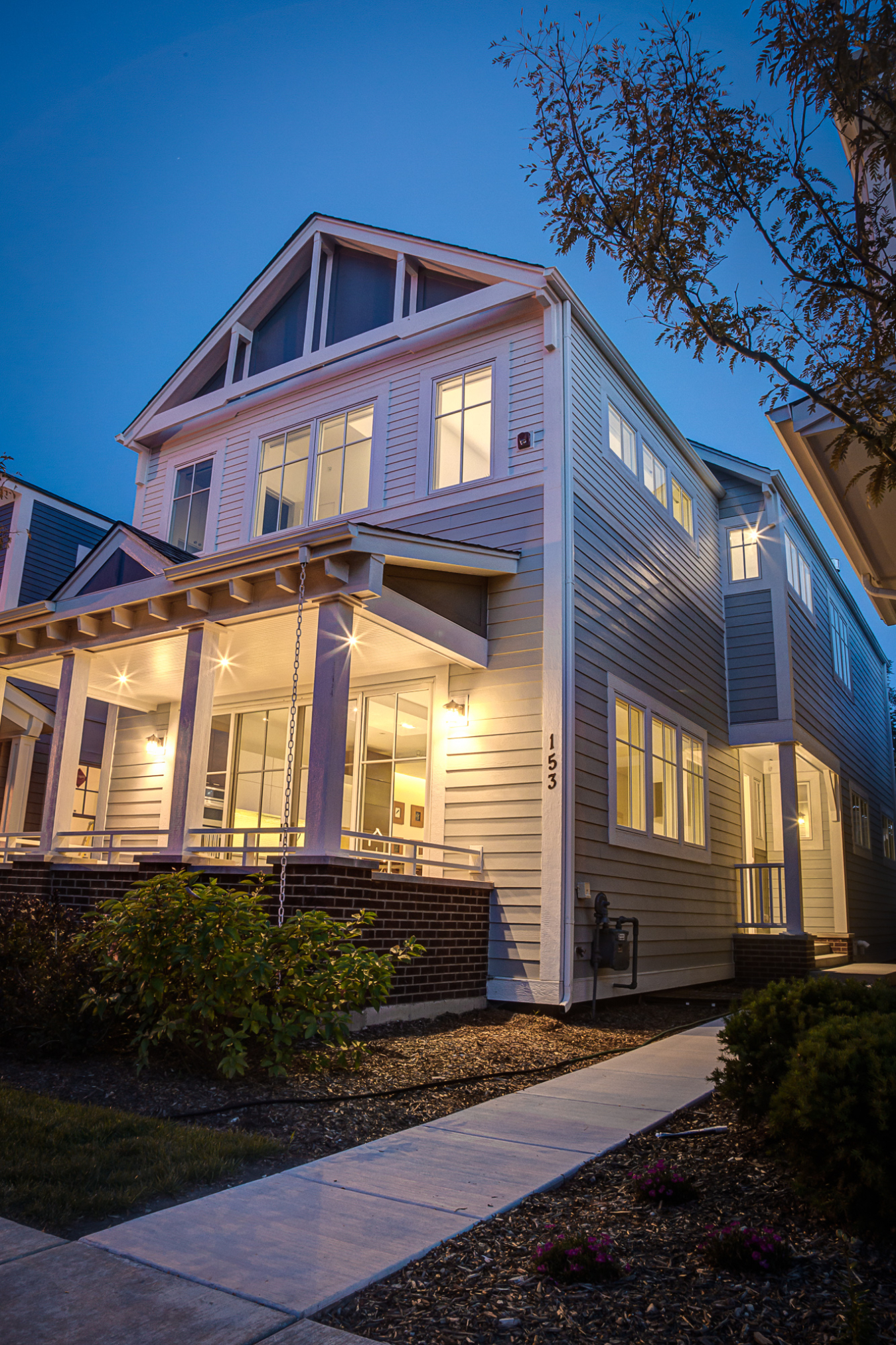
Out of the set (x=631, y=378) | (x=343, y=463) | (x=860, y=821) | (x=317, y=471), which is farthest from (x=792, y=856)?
(x=317, y=471)

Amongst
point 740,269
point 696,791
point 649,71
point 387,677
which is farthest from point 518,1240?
point 696,791

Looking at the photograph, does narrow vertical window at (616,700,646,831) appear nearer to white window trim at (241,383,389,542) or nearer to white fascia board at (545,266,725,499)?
white window trim at (241,383,389,542)

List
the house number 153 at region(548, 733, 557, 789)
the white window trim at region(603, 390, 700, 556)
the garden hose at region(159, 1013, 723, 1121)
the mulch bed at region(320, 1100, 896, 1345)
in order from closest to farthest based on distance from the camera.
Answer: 1. the mulch bed at region(320, 1100, 896, 1345)
2. the garden hose at region(159, 1013, 723, 1121)
3. the house number 153 at region(548, 733, 557, 789)
4. the white window trim at region(603, 390, 700, 556)

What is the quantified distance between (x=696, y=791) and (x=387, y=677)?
5.07 metres

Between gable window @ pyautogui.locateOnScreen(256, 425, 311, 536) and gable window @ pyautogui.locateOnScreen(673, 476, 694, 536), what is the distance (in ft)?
17.1

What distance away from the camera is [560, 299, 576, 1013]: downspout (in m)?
8.61

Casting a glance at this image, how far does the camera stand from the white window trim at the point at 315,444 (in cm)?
1127

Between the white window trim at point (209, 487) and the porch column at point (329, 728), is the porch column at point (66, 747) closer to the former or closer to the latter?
the white window trim at point (209, 487)

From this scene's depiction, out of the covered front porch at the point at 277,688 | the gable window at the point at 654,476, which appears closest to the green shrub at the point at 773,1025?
the covered front porch at the point at 277,688

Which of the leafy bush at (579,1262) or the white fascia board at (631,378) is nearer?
the leafy bush at (579,1262)

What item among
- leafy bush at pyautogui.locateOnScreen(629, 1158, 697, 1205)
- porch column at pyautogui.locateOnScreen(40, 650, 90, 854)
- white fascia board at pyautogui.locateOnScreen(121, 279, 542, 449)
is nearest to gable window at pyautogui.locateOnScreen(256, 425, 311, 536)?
white fascia board at pyautogui.locateOnScreen(121, 279, 542, 449)

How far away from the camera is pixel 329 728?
24.5 feet

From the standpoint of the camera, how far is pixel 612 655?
1041cm

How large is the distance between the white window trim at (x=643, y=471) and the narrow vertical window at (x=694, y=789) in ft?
9.66
